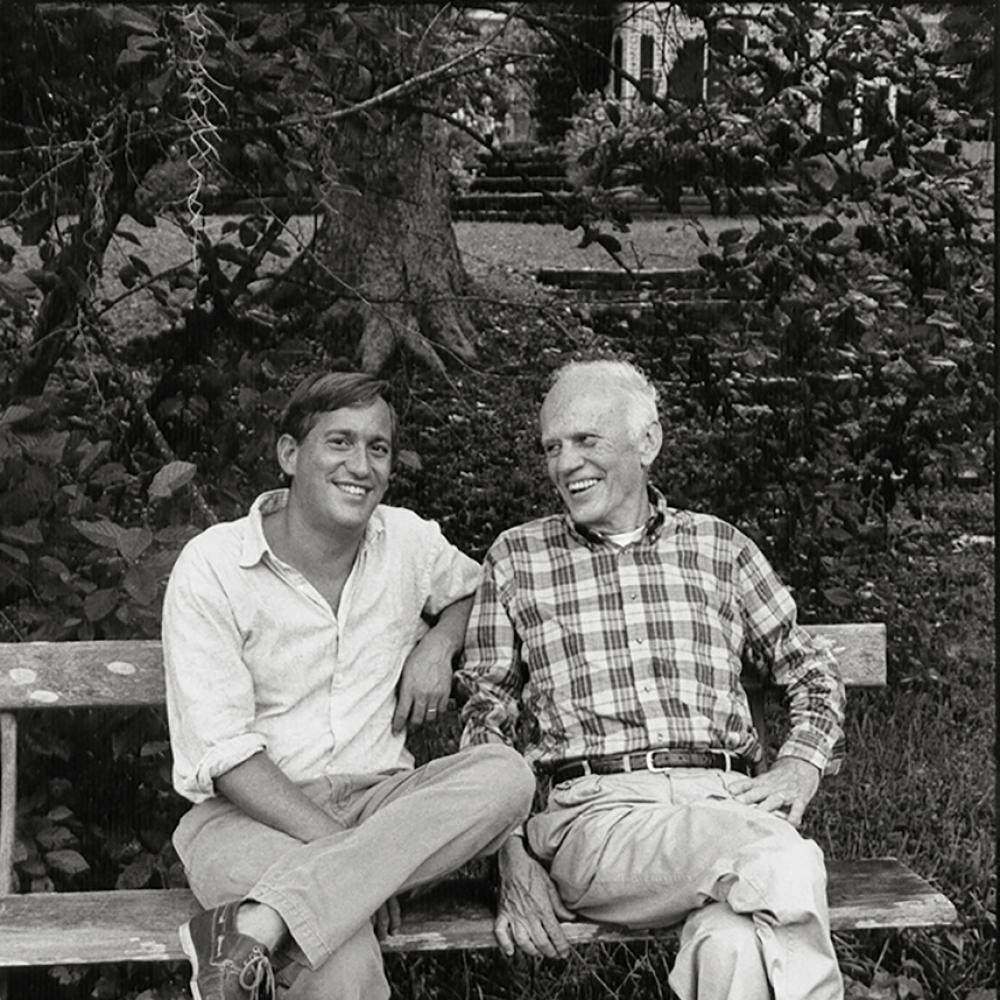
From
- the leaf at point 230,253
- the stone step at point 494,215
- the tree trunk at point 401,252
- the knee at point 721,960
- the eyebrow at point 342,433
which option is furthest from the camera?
the stone step at point 494,215

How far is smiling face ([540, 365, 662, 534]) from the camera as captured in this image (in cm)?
359

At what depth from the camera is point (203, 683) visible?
10.6 ft

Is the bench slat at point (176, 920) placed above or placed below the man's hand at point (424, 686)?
below

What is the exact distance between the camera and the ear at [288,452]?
3506 mm

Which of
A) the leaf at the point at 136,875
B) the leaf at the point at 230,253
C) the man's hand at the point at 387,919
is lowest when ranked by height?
the leaf at the point at 136,875

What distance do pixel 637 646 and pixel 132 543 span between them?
1.15 meters

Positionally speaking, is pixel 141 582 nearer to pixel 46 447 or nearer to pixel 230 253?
pixel 46 447

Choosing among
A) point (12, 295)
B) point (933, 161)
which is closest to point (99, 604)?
point (12, 295)

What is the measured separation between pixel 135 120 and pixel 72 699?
1660 millimetres

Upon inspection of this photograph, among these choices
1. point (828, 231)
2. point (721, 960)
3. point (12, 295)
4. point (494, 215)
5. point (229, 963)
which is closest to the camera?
point (229, 963)

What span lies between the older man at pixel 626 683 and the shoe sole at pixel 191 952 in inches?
24.2

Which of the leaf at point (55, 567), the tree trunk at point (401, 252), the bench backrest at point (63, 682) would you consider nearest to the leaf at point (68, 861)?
the bench backrest at point (63, 682)

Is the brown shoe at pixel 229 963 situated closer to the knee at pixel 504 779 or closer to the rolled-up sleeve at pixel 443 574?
the knee at pixel 504 779

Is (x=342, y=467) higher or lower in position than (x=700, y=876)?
higher
